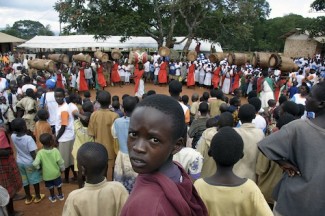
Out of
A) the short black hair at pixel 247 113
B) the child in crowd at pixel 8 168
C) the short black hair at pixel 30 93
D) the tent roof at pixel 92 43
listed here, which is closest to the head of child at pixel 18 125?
the child in crowd at pixel 8 168

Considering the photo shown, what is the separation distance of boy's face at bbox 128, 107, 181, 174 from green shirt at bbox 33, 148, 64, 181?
331 centimetres

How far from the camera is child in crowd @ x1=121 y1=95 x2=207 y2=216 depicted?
1.10 m

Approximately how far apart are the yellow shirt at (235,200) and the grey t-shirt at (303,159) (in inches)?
15.8

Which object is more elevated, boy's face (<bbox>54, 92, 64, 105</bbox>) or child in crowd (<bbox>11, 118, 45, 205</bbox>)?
boy's face (<bbox>54, 92, 64, 105</bbox>)

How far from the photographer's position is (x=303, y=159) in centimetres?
205

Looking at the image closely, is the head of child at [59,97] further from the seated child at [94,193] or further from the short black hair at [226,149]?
the short black hair at [226,149]

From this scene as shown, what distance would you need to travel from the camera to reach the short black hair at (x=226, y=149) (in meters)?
1.98

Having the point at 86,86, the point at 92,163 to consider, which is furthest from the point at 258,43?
the point at 92,163

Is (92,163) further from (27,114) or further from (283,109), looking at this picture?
(27,114)

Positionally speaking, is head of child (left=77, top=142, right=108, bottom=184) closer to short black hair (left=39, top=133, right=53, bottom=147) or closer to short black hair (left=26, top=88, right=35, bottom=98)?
short black hair (left=39, top=133, right=53, bottom=147)

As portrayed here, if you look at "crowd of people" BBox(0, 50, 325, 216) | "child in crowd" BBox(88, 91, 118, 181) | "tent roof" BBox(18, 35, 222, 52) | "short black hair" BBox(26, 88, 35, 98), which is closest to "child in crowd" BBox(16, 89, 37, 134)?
"short black hair" BBox(26, 88, 35, 98)

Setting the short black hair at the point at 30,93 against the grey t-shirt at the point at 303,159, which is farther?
the short black hair at the point at 30,93

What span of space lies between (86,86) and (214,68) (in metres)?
5.78

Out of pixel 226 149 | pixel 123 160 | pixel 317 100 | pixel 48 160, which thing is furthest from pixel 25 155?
pixel 317 100
